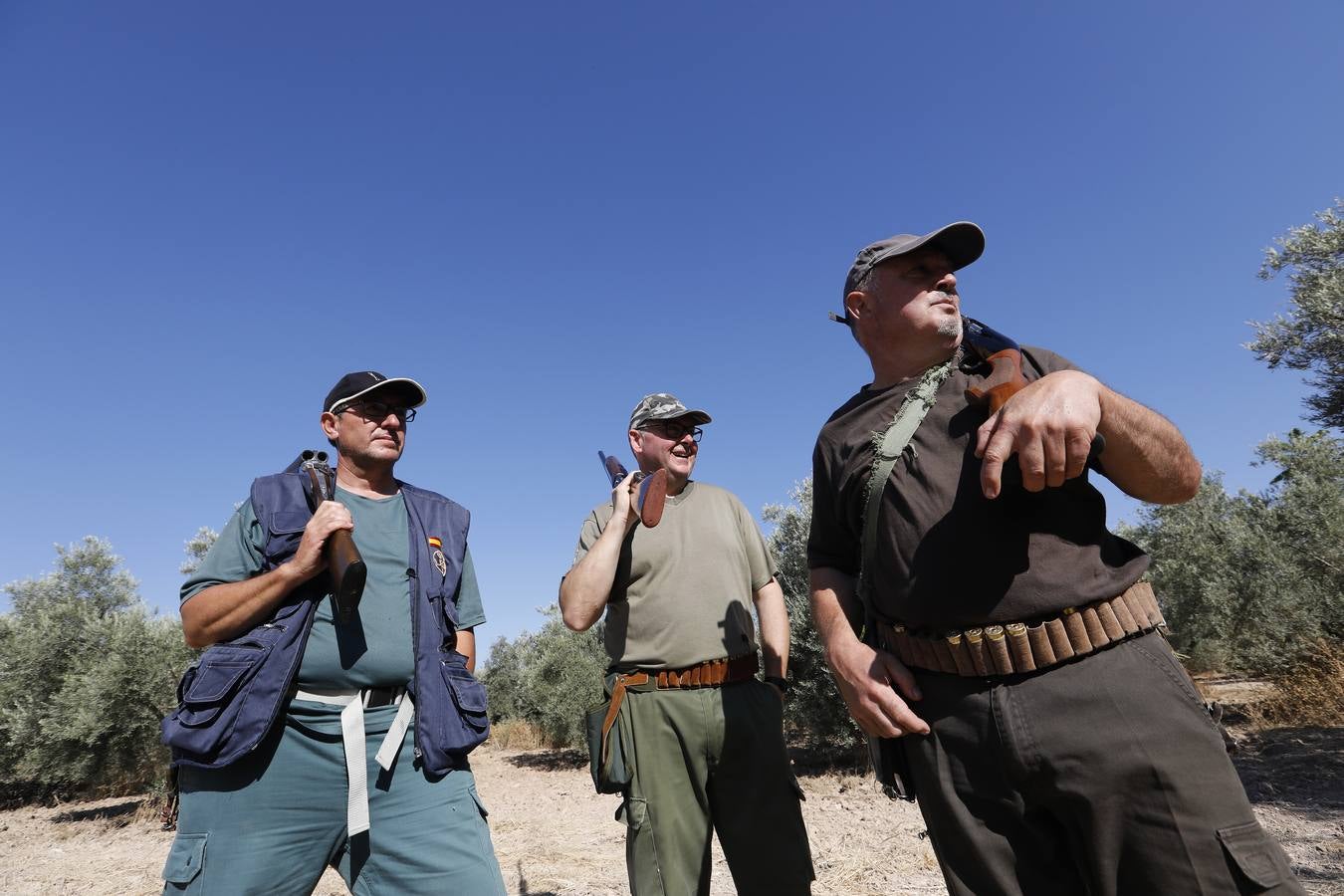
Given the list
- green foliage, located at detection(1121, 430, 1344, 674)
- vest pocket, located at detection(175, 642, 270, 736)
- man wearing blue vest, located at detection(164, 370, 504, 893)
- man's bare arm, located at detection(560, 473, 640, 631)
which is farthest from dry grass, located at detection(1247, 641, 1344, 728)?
→ vest pocket, located at detection(175, 642, 270, 736)

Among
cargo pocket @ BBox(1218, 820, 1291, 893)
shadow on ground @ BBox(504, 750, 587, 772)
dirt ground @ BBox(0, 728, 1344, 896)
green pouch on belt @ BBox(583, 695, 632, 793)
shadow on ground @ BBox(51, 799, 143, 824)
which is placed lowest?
dirt ground @ BBox(0, 728, 1344, 896)

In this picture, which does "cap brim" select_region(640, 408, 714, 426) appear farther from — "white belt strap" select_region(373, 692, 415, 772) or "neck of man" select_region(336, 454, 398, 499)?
"white belt strap" select_region(373, 692, 415, 772)

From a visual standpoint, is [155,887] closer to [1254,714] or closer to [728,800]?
[728,800]

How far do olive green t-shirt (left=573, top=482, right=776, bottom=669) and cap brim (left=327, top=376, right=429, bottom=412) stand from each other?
3.51 ft

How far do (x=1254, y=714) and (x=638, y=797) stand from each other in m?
11.0

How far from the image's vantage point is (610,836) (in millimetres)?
7301

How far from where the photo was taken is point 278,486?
2.56 m

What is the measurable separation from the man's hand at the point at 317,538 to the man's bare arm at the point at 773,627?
1901 millimetres

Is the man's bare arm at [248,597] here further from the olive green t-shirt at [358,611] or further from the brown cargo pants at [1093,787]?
the brown cargo pants at [1093,787]

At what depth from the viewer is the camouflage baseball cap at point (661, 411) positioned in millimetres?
3584

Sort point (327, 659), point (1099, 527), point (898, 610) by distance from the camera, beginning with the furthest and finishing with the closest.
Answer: point (327, 659) → point (898, 610) → point (1099, 527)

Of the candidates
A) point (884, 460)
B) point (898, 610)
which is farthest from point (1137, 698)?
point (884, 460)

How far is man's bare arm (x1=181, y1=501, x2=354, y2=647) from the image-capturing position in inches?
89.2

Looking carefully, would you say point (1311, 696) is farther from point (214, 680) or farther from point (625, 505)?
point (214, 680)
